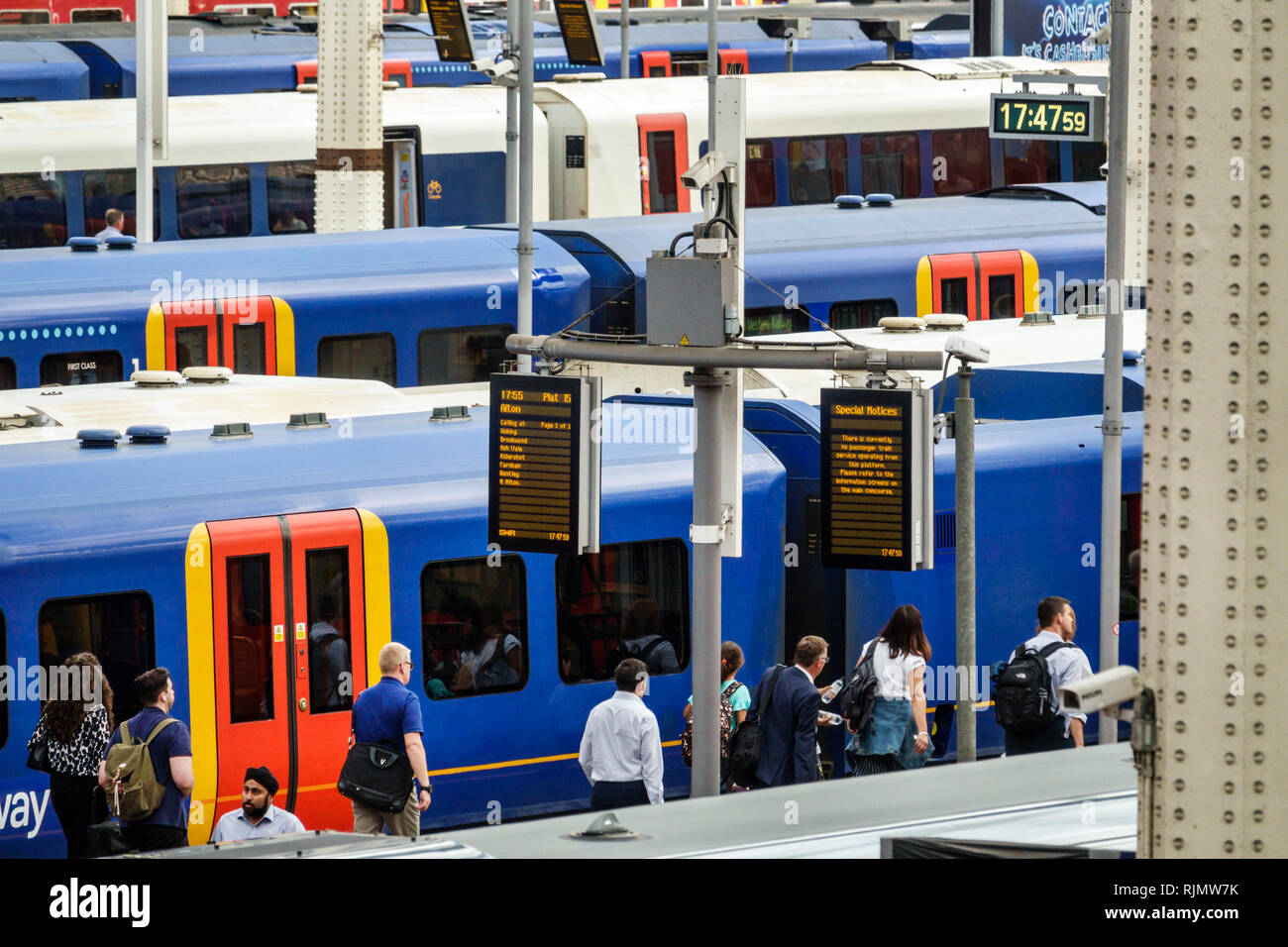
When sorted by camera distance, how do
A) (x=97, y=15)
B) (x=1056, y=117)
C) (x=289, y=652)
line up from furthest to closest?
(x=97, y=15), (x=1056, y=117), (x=289, y=652)

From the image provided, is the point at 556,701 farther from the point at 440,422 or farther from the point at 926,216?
the point at 926,216

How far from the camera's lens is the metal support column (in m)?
9.52

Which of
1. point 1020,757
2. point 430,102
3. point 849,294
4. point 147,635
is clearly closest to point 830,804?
point 1020,757

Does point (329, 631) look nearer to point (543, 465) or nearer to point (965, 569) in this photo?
point (543, 465)

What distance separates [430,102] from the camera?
2569 centimetres

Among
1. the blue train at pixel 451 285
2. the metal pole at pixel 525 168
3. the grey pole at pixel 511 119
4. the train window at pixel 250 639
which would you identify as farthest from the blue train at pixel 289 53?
the train window at pixel 250 639

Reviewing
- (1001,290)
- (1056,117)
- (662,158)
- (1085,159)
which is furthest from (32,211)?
(1085,159)

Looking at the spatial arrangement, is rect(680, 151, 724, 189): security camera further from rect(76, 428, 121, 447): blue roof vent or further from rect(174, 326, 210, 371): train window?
rect(174, 326, 210, 371): train window

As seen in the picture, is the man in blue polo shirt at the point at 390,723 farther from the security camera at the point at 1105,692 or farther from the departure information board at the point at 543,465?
the security camera at the point at 1105,692

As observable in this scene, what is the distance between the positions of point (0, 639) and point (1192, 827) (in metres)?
6.88

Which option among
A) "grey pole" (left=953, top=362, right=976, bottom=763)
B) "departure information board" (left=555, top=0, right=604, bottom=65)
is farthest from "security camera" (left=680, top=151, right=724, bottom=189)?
"departure information board" (left=555, top=0, right=604, bottom=65)

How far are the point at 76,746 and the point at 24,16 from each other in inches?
1339

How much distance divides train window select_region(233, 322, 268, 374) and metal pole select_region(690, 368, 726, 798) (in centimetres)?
847

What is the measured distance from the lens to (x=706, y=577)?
9570 mm
